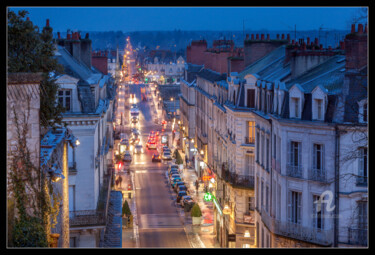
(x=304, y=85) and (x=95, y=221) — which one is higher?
(x=304, y=85)

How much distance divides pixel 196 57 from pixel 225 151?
2761cm

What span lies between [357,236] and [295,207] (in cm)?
265

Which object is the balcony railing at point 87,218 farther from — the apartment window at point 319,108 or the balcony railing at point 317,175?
the apartment window at point 319,108

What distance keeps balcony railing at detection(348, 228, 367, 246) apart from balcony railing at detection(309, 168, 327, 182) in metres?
1.83

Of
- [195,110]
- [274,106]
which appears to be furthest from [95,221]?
[195,110]

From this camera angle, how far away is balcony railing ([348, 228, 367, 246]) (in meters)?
21.2

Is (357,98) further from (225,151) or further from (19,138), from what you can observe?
(225,151)

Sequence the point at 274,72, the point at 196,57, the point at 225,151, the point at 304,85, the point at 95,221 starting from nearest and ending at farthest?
the point at 304,85 < the point at 95,221 < the point at 274,72 < the point at 225,151 < the point at 196,57

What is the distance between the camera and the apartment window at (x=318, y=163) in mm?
22281

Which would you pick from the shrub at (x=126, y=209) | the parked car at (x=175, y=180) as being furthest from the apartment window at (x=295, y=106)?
the parked car at (x=175, y=180)

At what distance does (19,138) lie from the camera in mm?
13016

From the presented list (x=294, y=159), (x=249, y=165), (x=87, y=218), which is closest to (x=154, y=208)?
(x=249, y=165)

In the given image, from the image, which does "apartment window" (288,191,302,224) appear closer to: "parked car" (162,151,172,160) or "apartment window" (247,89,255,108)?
"apartment window" (247,89,255,108)
